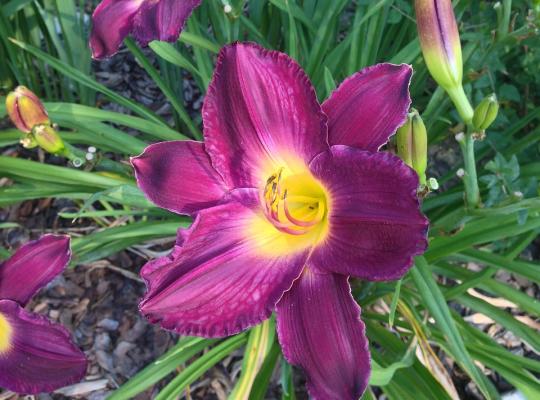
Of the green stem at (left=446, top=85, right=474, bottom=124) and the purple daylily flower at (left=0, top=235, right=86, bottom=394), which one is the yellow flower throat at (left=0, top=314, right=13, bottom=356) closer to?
the purple daylily flower at (left=0, top=235, right=86, bottom=394)

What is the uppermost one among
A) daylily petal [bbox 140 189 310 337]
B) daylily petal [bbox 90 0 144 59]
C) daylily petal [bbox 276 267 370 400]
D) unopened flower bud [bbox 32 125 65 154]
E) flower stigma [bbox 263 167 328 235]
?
daylily petal [bbox 90 0 144 59]

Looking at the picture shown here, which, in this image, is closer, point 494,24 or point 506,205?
point 506,205

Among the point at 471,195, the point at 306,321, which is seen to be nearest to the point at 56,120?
the point at 306,321

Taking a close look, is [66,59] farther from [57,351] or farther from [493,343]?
[493,343]

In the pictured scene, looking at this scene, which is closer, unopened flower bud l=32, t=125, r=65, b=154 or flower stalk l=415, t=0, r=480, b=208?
flower stalk l=415, t=0, r=480, b=208

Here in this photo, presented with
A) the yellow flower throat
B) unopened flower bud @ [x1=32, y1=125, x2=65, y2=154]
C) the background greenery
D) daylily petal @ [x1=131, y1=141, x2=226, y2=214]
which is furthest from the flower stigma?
the yellow flower throat

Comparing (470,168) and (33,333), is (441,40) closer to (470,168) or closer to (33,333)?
(470,168)

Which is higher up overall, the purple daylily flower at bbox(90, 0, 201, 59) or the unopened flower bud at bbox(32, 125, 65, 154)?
the purple daylily flower at bbox(90, 0, 201, 59)
